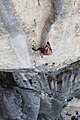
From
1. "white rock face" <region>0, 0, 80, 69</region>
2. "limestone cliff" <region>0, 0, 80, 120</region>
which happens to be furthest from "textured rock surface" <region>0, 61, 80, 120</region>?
"white rock face" <region>0, 0, 80, 69</region>

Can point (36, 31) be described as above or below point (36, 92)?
below

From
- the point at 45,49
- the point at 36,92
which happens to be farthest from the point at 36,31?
the point at 36,92

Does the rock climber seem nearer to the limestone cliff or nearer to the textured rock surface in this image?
the limestone cliff

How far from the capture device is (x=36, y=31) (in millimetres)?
840

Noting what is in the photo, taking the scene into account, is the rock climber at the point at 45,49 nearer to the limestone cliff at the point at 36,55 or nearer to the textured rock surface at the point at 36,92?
the limestone cliff at the point at 36,55

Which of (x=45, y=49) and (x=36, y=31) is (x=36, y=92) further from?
(x=36, y=31)

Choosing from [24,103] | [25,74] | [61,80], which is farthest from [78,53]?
[24,103]

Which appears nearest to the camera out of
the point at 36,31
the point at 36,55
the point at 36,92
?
the point at 36,31

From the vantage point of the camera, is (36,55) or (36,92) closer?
(36,55)

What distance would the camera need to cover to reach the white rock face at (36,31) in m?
0.74

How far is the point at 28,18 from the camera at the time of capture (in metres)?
0.78

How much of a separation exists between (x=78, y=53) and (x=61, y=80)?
1.41 ft

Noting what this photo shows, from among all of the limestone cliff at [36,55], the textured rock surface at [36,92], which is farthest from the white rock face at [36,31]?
the textured rock surface at [36,92]

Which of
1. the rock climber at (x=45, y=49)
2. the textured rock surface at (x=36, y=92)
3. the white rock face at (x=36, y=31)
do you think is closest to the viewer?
the white rock face at (x=36, y=31)
